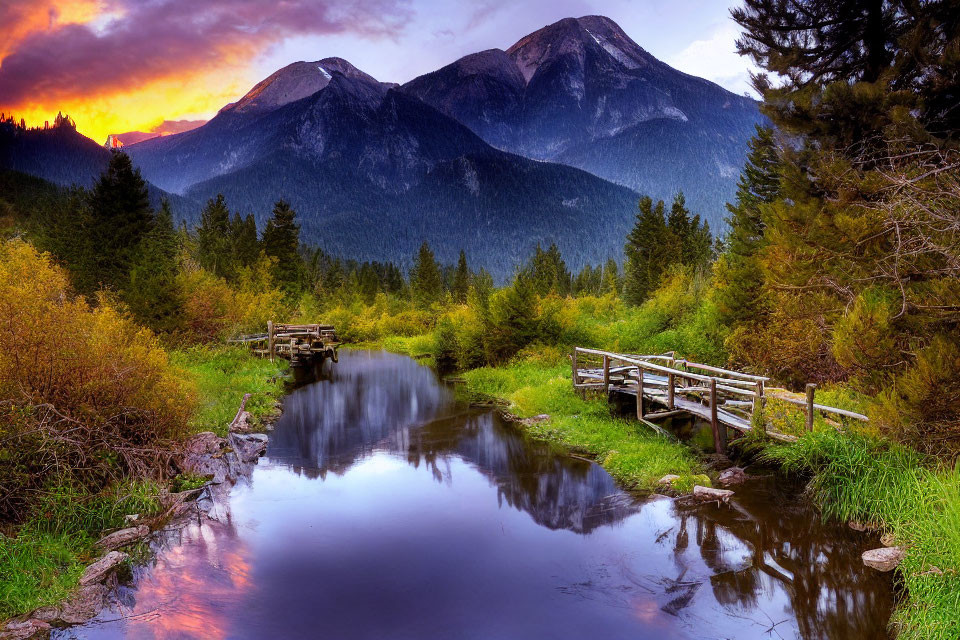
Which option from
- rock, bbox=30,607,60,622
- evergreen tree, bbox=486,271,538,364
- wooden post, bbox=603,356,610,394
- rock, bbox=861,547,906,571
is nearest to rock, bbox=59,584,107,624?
rock, bbox=30,607,60,622

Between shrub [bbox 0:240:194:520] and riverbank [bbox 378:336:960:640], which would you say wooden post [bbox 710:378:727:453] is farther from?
shrub [bbox 0:240:194:520]

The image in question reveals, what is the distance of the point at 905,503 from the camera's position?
324 inches

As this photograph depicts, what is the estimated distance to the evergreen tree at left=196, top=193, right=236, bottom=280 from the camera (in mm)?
45250

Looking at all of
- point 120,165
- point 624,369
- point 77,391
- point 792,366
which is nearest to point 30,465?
point 77,391

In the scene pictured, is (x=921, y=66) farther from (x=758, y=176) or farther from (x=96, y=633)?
(x=758, y=176)

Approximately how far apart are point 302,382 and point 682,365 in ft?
60.8

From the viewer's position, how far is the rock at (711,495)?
35.2 feet

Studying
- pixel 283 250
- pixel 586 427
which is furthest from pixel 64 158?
pixel 586 427

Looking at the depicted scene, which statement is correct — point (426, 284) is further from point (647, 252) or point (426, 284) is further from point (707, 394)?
point (707, 394)

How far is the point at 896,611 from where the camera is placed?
6.84 meters

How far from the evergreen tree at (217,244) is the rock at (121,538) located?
29.5 m

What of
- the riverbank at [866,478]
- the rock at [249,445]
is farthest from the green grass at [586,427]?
the rock at [249,445]

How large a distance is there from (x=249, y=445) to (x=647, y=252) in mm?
40641

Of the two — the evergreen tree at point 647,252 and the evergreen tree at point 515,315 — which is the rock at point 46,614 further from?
the evergreen tree at point 647,252
